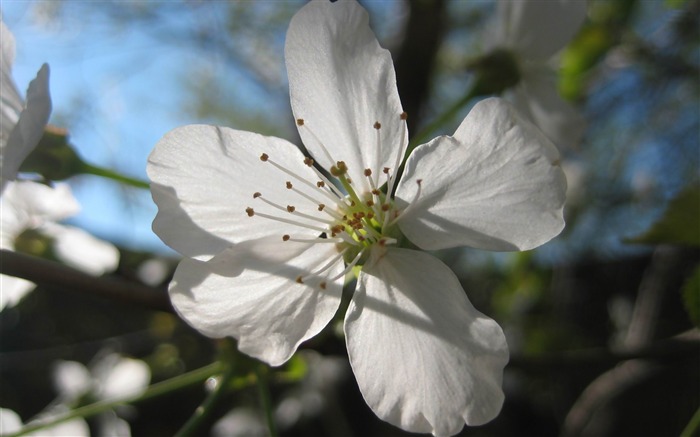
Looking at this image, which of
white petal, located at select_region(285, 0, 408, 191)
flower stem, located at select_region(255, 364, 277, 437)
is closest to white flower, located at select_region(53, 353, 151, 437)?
flower stem, located at select_region(255, 364, 277, 437)

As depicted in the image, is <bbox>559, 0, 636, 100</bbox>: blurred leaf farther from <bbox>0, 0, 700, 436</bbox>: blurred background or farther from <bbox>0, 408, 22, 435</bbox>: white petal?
<bbox>0, 408, 22, 435</bbox>: white petal

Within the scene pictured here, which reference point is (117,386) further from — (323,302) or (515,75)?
(515,75)

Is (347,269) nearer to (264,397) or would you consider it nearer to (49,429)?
(264,397)

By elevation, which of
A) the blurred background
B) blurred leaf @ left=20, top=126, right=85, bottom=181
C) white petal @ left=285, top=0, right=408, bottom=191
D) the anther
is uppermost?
white petal @ left=285, top=0, right=408, bottom=191

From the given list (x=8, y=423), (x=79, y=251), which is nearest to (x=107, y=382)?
(x=8, y=423)

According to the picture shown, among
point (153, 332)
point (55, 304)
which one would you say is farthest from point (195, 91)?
point (153, 332)

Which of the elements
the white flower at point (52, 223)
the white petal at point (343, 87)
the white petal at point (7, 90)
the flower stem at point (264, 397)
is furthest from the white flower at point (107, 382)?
the white petal at point (343, 87)

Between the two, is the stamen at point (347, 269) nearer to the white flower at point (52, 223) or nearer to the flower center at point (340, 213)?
the flower center at point (340, 213)
